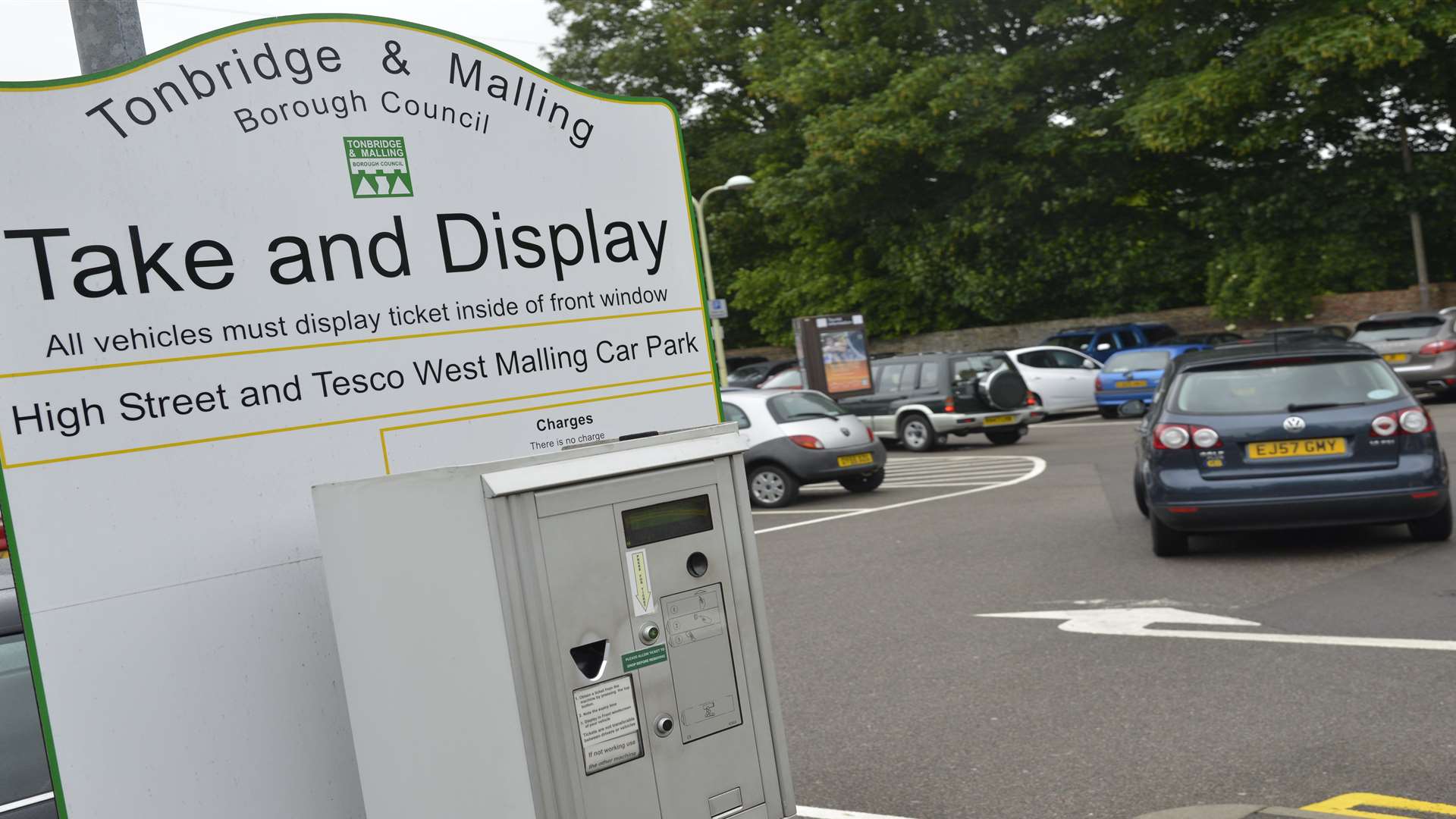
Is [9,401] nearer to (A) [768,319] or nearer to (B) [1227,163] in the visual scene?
(B) [1227,163]

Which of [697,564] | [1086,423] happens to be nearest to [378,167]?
[697,564]

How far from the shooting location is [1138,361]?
2522 cm

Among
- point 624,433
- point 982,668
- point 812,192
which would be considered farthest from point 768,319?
point 624,433

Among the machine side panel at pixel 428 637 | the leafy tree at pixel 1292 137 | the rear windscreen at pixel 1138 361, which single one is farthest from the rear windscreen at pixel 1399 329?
the machine side panel at pixel 428 637

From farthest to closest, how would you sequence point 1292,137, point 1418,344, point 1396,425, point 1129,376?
point 1292,137 < point 1129,376 < point 1418,344 < point 1396,425

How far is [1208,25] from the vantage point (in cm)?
3017

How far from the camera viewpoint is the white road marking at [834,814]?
16.6ft

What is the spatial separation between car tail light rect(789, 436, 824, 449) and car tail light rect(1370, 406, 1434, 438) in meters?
7.65

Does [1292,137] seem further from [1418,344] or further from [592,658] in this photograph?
[592,658]

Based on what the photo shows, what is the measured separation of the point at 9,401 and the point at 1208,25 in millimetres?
30686

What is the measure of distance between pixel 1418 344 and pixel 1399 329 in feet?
1.85

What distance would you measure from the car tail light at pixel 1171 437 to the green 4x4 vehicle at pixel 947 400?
1194 centimetres

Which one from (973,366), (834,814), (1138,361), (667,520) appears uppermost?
(667,520)

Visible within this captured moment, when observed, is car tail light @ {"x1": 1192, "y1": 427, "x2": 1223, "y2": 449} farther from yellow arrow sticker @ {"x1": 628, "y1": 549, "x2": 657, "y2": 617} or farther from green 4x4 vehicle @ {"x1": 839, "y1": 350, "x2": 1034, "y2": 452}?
green 4x4 vehicle @ {"x1": 839, "y1": 350, "x2": 1034, "y2": 452}
